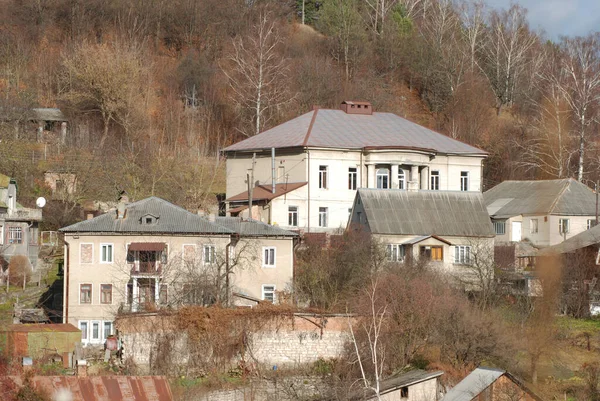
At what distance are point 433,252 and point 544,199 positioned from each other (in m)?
12.3

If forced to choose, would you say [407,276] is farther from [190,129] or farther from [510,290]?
[190,129]

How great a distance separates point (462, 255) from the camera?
4972cm

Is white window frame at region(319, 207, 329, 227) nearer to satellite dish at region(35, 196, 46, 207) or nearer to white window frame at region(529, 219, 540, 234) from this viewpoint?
white window frame at region(529, 219, 540, 234)

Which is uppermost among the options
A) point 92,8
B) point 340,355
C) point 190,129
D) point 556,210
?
point 92,8

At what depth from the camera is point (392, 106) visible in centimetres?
7631

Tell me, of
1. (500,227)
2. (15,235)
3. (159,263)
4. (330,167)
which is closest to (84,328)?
(159,263)

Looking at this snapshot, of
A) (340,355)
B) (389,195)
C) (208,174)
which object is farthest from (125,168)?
(340,355)

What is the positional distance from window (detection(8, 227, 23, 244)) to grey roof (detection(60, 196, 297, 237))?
5.65 metres

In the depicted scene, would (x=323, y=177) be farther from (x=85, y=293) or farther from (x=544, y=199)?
(x=85, y=293)

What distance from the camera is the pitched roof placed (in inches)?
1724

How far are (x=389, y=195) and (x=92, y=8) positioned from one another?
3184 cm

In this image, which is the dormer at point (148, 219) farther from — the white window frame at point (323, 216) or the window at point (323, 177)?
the window at point (323, 177)

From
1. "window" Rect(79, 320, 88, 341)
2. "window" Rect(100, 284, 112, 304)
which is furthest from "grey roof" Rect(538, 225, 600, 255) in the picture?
"window" Rect(79, 320, 88, 341)

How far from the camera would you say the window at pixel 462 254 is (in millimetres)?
49250
